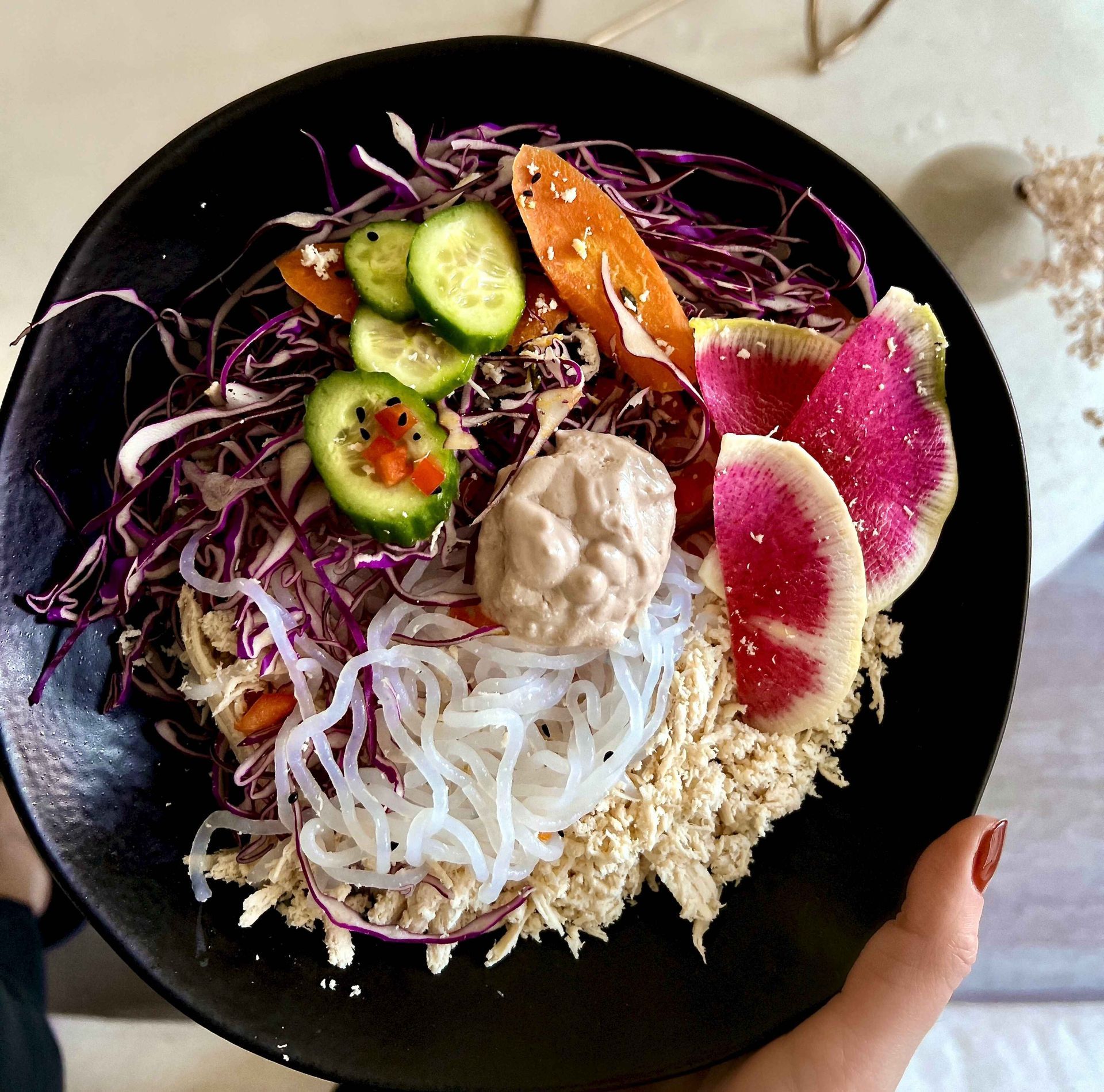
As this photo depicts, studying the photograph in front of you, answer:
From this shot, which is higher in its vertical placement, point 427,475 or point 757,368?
point 757,368

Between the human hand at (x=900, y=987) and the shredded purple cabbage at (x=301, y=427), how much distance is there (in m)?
0.62

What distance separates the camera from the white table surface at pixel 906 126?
7.02ft

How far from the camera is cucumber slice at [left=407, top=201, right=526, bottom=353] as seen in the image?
1498 millimetres

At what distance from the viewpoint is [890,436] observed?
173 centimetres

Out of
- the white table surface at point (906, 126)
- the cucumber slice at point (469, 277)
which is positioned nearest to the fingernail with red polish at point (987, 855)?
the white table surface at point (906, 126)

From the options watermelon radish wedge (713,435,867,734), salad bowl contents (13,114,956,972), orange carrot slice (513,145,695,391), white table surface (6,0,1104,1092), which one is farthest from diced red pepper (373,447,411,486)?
white table surface (6,0,1104,1092)

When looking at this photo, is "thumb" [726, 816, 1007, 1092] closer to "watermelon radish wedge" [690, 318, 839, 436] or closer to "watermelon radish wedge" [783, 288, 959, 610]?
"watermelon radish wedge" [783, 288, 959, 610]

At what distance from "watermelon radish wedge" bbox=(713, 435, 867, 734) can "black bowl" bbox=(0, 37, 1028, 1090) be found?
306 millimetres

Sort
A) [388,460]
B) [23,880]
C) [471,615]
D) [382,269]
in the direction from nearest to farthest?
1. [388,460]
2. [382,269]
3. [471,615]
4. [23,880]

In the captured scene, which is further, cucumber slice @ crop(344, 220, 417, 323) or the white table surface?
the white table surface

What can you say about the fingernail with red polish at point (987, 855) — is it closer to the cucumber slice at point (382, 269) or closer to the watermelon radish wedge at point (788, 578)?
the watermelon radish wedge at point (788, 578)

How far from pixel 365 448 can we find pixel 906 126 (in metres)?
1.87

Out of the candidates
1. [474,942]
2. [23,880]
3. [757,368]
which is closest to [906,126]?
[757,368]

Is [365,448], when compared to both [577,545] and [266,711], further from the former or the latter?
[266,711]
